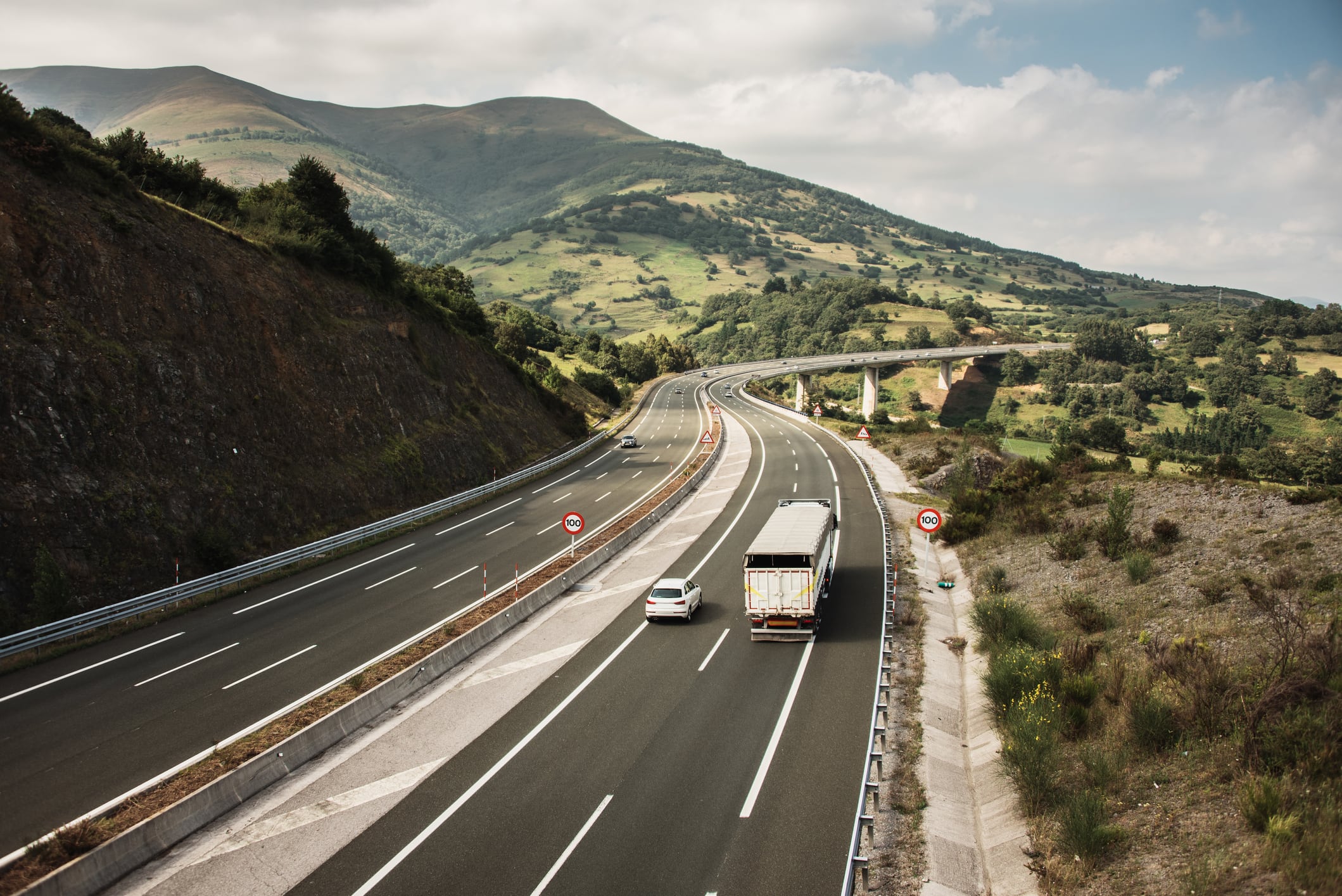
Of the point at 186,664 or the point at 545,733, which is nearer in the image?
the point at 545,733

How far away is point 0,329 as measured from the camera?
85.6 ft

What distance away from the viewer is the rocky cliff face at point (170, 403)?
25.4 metres

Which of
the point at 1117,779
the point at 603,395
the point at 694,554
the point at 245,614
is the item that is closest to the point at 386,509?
the point at 245,614

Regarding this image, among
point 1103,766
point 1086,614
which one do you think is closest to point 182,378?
point 1086,614

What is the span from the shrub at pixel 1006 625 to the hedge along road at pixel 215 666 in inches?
641

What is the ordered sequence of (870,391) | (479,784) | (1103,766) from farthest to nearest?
1. (870,391)
2. (479,784)
3. (1103,766)

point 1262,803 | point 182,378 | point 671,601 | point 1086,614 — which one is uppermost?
point 182,378

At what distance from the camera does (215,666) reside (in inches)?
808

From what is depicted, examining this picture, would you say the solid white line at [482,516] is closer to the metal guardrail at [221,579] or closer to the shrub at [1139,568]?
the metal guardrail at [221,579]

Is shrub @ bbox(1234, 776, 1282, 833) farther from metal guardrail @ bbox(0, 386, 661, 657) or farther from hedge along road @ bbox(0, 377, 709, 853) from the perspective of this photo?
metal guardrail @ bbox(0, 386, 661, 657)

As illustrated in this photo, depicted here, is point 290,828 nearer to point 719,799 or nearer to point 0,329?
point 719,799

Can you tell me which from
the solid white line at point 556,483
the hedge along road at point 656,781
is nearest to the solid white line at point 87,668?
the hedge along road at point 656,781

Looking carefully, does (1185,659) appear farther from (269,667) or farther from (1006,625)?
(269,667)

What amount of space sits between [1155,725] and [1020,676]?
3.68 m
